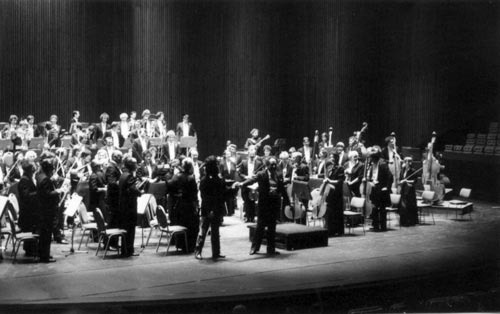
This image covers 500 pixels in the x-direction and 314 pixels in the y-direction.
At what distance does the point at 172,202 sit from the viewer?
10.7 meters

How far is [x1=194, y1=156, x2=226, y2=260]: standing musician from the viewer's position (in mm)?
9812

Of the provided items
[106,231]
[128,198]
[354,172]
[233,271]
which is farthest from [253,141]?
[233,271]

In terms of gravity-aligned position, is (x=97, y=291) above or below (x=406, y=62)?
below

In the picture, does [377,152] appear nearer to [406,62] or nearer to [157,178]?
[157,178]

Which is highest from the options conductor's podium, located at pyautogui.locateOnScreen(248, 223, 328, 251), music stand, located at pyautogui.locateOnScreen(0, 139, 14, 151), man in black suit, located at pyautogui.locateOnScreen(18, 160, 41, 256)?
music stand, located at pyautogui.locateOnScreen(0, 139, 14, 151)

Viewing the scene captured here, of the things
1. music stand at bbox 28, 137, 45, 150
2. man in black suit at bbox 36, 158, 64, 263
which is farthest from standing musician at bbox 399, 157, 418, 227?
music stand at bbox 28, 137, 45, 150

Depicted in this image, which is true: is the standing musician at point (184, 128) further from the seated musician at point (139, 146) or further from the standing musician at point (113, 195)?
the standing musician at point (113, 195)

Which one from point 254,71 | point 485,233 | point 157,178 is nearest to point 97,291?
point 157,178

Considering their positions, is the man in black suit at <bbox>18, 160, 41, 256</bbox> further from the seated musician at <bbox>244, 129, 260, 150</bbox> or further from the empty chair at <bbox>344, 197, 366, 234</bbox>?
the seated musician at <bbox>244, 129, 260, 150</bbox>

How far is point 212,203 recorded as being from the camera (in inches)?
386

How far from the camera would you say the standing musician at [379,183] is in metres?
12.1

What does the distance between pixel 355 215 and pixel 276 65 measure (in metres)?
8.71

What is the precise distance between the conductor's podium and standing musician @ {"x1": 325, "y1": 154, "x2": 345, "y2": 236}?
885 mm

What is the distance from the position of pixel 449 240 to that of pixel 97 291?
21.0 ft
